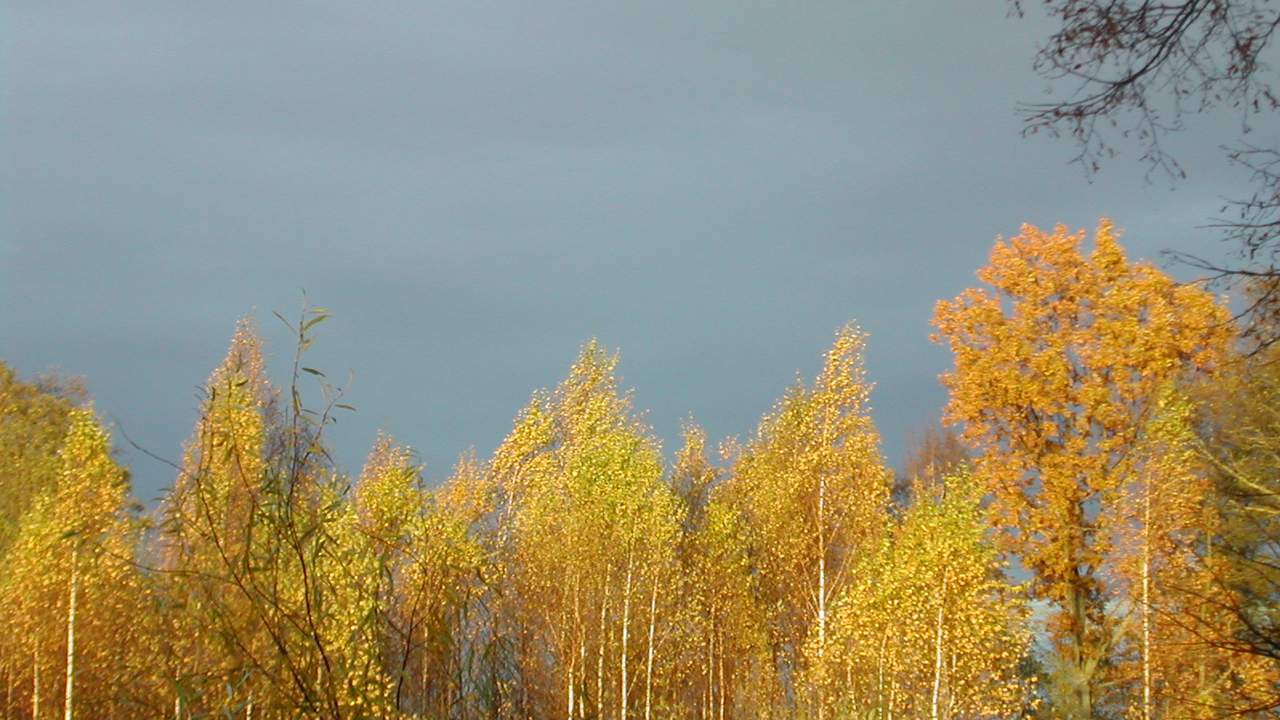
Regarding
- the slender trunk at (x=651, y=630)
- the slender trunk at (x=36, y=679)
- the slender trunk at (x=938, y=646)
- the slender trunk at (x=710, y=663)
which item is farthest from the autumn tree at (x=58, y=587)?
the slender trunk at (x=710, y=663)

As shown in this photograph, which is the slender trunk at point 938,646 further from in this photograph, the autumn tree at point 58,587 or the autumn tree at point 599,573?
the autumn tree at point 58,587

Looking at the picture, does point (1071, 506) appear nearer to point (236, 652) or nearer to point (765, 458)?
point (765, 458)

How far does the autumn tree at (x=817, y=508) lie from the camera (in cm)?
3584

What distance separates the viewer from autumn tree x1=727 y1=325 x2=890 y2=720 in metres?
35.8

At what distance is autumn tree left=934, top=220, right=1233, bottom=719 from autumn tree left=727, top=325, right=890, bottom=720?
5.56 meters

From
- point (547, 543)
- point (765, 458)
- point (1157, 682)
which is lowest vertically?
point (1157, 682)

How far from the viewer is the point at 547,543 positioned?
103 feet

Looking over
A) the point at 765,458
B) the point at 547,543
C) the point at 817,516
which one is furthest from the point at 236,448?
the point at 765,458

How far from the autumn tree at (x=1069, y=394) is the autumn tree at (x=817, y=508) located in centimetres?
556

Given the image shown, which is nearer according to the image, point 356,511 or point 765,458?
point 356,511

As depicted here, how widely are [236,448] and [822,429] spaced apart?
33.0m

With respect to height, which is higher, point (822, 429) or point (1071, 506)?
point (822, 429)

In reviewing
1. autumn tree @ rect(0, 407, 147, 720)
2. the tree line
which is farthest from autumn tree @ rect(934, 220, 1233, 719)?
autumn tree @ rect(0, 407, 147, 720)

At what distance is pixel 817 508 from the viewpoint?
3672 centimetres
